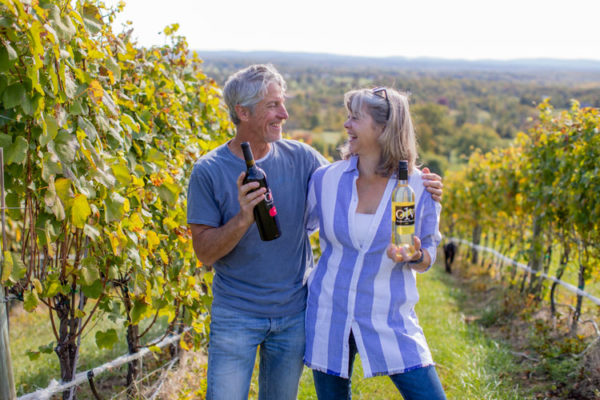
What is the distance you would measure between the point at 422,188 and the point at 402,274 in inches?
14.2

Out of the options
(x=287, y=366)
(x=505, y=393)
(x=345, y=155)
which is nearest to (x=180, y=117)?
(x=345, y=155)

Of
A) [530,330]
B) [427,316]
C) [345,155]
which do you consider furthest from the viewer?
[427,316]

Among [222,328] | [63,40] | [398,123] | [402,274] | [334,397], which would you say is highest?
[63,40]

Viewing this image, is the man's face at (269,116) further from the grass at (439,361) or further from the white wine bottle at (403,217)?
the grass at (439,361)

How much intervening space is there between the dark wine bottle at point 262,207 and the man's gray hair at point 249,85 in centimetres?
27

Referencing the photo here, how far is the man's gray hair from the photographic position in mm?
2271

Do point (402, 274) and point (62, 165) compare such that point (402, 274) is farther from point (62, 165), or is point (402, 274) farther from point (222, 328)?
point (62, 165)

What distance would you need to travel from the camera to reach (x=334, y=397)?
2.30m

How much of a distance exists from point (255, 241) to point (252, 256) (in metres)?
0.06

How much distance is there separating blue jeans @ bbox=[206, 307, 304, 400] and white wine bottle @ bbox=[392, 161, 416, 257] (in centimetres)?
56

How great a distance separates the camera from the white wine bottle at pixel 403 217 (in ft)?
6.95

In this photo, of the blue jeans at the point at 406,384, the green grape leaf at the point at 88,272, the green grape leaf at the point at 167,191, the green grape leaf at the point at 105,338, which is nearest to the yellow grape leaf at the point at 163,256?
the green grape leaf at the point at 167,191

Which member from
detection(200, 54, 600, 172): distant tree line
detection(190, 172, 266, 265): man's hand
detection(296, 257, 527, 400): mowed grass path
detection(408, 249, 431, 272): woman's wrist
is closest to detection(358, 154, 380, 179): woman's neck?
detection(408, 249, 431, 272): woman's wrist

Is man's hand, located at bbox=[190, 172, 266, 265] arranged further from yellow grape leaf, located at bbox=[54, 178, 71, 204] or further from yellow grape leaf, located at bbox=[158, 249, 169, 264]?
yellow grape leaf, located at bbox=[158, 249, 169, 264]
